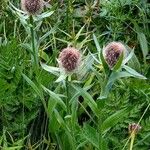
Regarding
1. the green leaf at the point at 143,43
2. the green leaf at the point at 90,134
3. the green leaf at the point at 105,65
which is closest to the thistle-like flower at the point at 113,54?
the green leaf at the point at 105,65

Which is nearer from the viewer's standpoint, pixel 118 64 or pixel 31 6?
pixel 118 64

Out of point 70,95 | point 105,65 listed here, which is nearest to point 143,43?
point 70,95

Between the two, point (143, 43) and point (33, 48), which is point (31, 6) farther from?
point (143, 43)

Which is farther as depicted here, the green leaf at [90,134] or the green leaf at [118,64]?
the green leaf at [90,134]

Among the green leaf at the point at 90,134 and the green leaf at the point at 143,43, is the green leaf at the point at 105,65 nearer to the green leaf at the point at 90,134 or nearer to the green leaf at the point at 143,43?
the green leaf at the point at 90,134

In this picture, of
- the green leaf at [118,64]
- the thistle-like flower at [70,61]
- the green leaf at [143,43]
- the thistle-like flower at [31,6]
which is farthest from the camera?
the green leaf at [143,43]

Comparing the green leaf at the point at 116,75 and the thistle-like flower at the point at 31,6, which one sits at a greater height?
the thistle-like flower at the point at 31,6

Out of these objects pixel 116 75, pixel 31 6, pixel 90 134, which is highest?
pixel 31 6

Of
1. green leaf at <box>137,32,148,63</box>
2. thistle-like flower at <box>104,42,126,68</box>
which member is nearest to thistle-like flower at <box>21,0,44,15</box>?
thistle-like flower at <box>104,42,126,68</box>

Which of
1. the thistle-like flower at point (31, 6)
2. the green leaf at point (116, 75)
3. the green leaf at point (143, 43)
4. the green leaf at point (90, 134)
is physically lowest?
the green leaf at point (90, 134)
